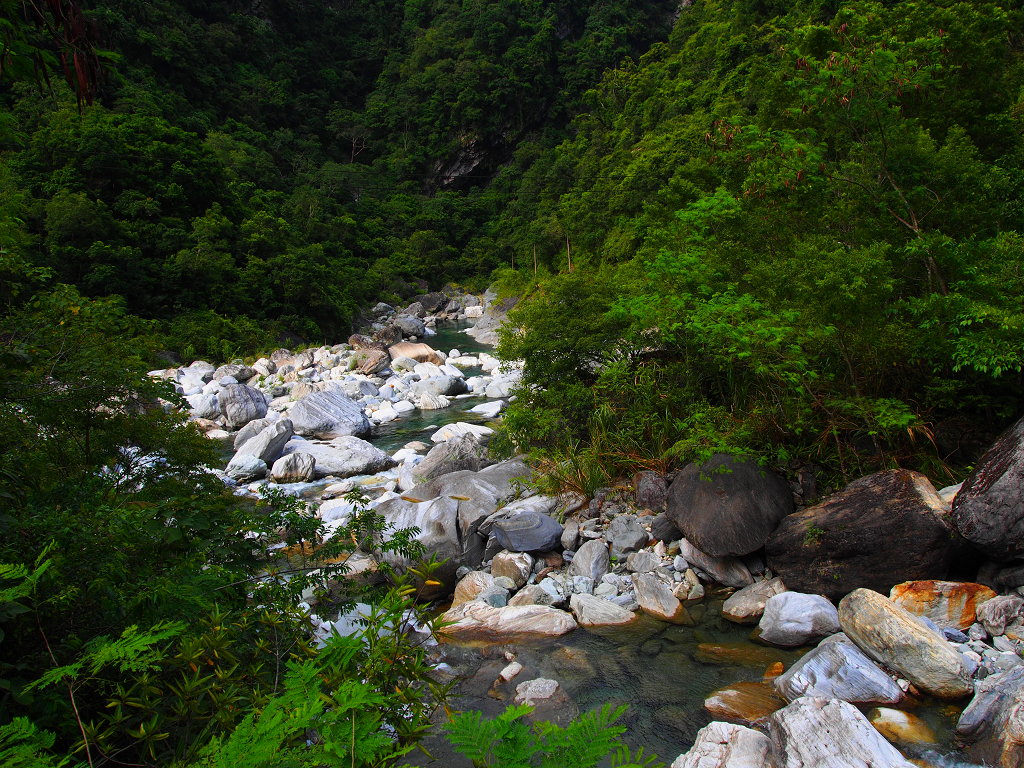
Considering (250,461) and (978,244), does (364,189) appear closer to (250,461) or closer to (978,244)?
(250,461)

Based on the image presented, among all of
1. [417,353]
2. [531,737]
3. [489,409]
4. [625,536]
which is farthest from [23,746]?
[417,353]

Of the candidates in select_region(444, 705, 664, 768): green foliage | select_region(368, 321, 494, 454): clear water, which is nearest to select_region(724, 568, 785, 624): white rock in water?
select_region(444, 705, 664, 768): green foliage

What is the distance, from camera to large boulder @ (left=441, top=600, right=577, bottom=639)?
190 inches

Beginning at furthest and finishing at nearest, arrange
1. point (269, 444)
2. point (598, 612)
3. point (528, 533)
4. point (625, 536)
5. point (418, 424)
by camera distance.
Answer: point (418, 424), point (269, 444), point (528, 533), point (625, 536), point (598, 612)

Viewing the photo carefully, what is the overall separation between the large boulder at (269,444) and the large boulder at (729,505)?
7.67 meters

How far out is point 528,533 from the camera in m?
6.00

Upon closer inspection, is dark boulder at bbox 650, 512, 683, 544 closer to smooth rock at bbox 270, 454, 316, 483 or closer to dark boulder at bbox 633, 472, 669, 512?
dark boulder at bbox 633, 472, 669, 512

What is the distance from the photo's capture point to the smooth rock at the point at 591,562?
5.52 metres

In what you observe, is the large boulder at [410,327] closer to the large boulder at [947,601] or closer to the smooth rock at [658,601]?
the smooth rock at [658,601]

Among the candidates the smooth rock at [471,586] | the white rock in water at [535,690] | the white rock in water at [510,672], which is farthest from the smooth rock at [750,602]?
the smooth rock at [471,586]

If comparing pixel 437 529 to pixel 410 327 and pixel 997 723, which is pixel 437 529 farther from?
pixel 410 327

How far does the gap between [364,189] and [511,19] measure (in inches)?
1143

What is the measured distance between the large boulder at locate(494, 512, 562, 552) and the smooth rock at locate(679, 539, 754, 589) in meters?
1.48

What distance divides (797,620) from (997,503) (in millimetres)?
1565
